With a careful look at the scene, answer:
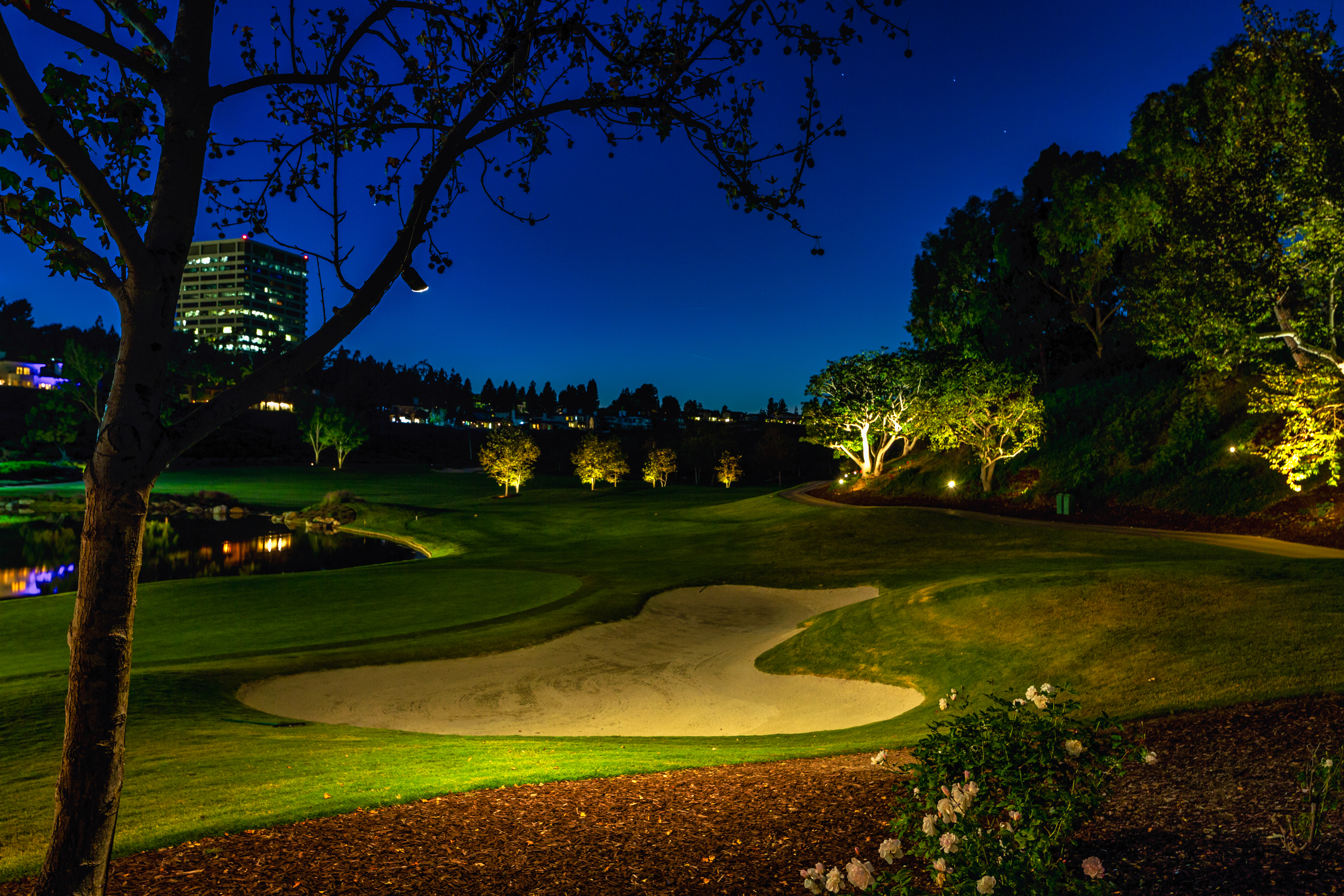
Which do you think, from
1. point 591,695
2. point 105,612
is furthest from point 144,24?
point 591,695

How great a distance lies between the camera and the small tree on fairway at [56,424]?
272 feet

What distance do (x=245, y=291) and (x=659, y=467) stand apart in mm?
67191

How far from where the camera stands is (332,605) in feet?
66.9

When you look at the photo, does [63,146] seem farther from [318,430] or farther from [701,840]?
[318,430]

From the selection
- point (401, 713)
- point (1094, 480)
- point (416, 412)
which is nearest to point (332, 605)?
point (401, 713)

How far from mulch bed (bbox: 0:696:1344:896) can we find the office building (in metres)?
3.56

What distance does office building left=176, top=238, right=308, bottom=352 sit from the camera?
586cm

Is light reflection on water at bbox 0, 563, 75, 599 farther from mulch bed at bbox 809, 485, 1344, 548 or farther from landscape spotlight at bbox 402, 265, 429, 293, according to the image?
mulch bed at bbox 809, 485, 1344, 548

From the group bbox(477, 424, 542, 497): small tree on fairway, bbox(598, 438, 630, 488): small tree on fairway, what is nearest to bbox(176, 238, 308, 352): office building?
bbox(477, 424, 542, 497): small tree on fairway

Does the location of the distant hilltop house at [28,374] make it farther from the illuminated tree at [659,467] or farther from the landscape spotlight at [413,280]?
the landscape spotlight at [413,280]

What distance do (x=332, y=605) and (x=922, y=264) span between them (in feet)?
172

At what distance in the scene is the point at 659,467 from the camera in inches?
2950

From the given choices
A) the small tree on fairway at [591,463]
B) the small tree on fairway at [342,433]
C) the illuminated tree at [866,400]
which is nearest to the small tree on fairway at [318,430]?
the small tree on fairway at [342,433]

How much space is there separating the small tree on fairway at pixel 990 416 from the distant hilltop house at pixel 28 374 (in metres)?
149
